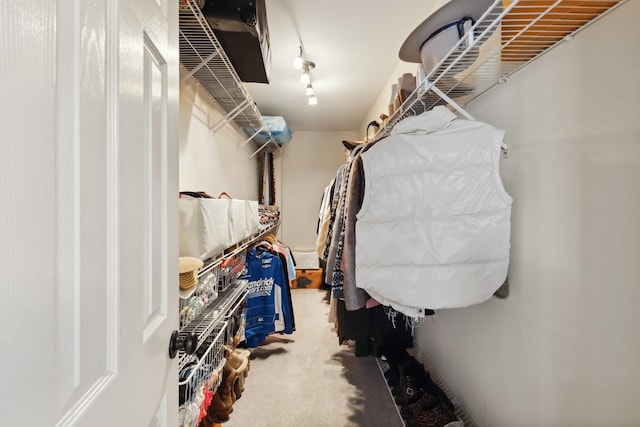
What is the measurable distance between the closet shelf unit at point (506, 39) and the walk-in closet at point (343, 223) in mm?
10

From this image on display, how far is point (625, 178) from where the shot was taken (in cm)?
77

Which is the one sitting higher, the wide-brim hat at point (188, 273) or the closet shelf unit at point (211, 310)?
the wide-brim hat at point (188, 273)

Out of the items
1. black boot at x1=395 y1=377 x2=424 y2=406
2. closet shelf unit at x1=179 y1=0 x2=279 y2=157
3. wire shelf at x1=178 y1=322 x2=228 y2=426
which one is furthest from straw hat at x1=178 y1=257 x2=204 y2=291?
black boot at x1=395 y1=377 x2=424 y2=406

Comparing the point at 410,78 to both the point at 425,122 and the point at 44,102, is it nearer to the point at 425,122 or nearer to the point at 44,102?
the point at 425,122

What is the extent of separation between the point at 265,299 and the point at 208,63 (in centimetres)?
181

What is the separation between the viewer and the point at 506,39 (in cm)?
96

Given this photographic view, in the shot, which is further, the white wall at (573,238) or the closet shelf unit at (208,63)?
the closet shelf unit at (208,63)

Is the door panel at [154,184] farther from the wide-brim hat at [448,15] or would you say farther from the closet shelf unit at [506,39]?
the wide-brim hat at [448,15]

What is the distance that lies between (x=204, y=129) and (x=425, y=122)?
154cm

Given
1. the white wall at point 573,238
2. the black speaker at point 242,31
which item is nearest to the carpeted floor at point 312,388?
the white wall at point 573,238

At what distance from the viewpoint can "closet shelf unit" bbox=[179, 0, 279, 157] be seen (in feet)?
4.06

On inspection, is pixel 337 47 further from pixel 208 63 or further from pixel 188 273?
pixel 188 273

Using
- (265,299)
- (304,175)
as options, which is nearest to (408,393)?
(265,299)

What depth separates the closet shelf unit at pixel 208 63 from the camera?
1.24 meters
